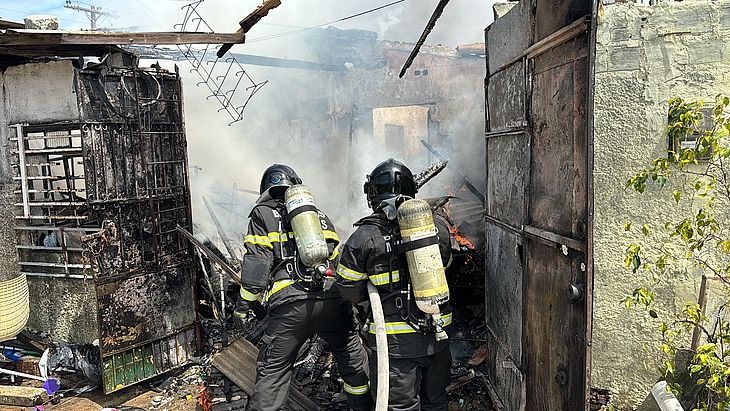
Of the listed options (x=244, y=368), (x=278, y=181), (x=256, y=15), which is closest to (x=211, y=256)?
(x=244, y=368)

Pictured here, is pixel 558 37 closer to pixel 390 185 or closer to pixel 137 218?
pixel 390 185

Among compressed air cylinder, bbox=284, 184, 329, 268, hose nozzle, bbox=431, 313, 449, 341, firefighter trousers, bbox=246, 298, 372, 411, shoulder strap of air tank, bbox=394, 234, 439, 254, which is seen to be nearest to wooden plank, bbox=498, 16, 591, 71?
shoulder strap of air tank, bbox=394, 234, 439, 254

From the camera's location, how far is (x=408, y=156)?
14.8 m

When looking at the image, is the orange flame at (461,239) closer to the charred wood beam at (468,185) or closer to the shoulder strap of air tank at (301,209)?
the charred wood beam at (468,185)

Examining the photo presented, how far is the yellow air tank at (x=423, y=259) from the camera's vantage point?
3.64m

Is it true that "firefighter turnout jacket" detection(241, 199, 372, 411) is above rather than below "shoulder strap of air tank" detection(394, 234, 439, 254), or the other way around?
below

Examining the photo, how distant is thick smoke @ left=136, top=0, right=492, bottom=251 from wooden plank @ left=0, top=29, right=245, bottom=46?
6086 millimetres

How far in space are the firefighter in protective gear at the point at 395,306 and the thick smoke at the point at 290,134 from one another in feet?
23.2

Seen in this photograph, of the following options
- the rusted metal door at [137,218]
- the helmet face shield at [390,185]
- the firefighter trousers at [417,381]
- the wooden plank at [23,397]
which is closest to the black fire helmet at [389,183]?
the helmet face shield at [390,185]

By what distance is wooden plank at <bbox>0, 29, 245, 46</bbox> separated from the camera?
5012 millimetres

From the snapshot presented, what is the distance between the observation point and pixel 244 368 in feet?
17.2

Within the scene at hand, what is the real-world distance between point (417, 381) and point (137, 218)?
12.6 ft

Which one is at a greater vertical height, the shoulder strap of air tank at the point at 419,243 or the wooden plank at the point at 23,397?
the shoulder strap of air tank at the point at 419,243

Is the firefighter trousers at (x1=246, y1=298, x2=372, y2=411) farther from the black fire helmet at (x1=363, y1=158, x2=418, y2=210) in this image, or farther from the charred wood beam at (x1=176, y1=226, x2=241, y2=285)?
the charred wood beam at (x1=176, y1=226, x2=241, y2=285)
